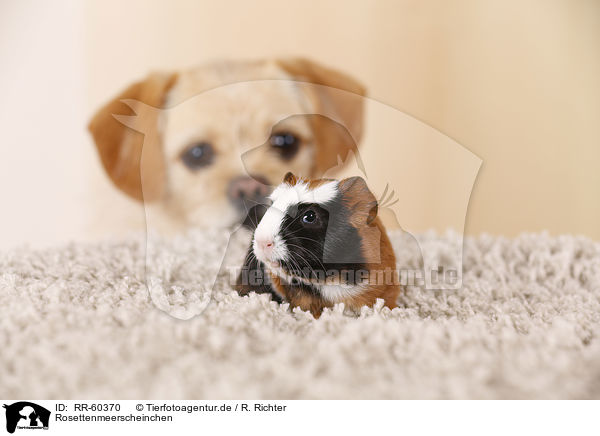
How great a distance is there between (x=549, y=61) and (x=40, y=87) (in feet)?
4.53

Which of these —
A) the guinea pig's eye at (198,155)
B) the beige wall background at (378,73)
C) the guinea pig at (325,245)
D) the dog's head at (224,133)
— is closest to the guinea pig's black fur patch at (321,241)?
the guinea pig at (325,245)

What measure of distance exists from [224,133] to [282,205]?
0.36 m

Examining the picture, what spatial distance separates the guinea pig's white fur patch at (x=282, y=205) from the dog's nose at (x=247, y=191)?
0.06 m

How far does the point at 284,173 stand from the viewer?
696 millimetres

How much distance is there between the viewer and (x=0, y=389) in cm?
41

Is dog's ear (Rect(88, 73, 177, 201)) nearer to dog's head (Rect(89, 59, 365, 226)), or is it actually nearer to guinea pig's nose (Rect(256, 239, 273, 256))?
dog's head (Rect(89, 59, 365, 226))

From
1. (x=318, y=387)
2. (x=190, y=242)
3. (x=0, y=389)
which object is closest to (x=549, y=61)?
(x=190, y=242)

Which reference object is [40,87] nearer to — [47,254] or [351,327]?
[47,254]

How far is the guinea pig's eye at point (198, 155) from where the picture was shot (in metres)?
0.94

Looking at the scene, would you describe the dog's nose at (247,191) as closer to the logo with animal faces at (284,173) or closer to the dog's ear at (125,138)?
the logo with animal faces at (284,173)

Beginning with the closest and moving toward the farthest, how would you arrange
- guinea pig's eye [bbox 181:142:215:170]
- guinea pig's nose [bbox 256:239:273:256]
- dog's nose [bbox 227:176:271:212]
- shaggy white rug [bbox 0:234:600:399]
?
1. shaggy white rug [bbox 0:234:600:399]
2. guinea pig's nose [bbox 256:239:273:256]
3. dog's nose [bbox 227:176:271:212]
4. guinea pig's eye [bbox 181:142:215:170]

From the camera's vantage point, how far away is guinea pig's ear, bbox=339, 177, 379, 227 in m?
0.56
